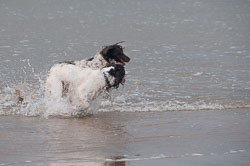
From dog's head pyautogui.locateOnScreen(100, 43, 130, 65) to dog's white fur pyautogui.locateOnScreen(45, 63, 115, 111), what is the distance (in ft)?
0.74

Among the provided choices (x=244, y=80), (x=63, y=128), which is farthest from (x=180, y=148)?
(x=244, y=80)

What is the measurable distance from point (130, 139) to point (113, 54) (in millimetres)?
1853

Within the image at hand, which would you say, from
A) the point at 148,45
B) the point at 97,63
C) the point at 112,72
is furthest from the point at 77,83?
the point at 148,45

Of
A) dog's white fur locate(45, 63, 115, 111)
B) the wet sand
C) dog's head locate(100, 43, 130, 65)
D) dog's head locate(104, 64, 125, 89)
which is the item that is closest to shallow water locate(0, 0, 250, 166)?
the wet sand

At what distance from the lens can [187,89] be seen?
34.1 ft

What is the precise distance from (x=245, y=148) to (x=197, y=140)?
585 mm

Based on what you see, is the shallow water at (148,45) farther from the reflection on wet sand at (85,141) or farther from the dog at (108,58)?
the reflection on wet sand at (85,141)

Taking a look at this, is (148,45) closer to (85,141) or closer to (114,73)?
(114,73)

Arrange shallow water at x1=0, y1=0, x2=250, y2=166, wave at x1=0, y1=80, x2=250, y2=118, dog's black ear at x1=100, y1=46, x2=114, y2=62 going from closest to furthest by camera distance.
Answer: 1. shallow water at x1=0, y1=0, x2=250, y2=166
2. dog's black ear at x1=100, y1=46, x2=114, y2=62
3. wave at x1=0, y1=80, x2=250, y2=118

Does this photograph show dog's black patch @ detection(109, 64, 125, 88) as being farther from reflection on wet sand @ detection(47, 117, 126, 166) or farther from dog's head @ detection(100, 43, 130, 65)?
reflection on wet sand @ detection(47, 117, 126, 166)

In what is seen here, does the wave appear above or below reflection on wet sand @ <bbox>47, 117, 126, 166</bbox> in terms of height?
above

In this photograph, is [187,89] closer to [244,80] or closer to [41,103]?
[244,80]

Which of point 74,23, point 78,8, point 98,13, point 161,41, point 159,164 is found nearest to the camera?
point 159,164

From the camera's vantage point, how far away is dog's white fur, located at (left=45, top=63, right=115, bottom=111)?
326 inches
